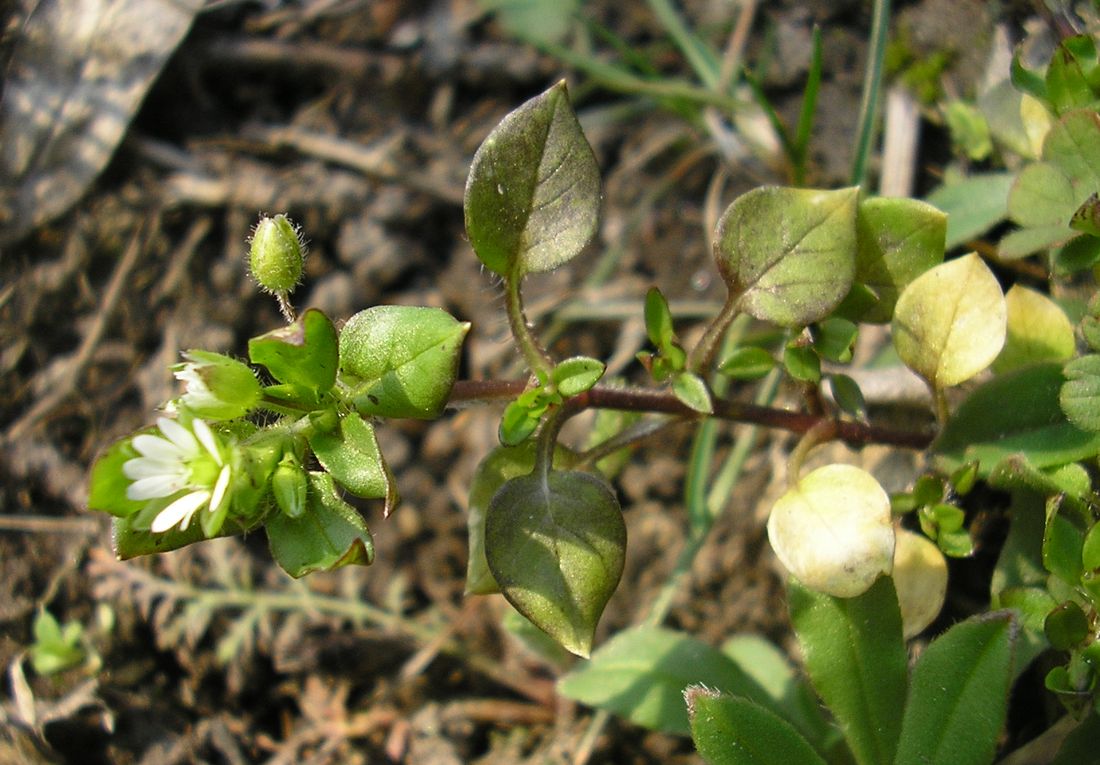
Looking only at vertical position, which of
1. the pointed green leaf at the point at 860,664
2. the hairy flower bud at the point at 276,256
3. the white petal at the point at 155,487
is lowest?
the pointed green leaf at the point at 860,664

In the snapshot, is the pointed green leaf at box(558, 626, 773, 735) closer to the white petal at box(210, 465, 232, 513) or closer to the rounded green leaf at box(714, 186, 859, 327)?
the rounded green leaf at box(714, 186, 859, 327)

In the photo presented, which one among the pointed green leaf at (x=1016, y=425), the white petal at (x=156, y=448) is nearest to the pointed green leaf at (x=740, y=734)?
the pointed green leaf at (x=1016, y=425)

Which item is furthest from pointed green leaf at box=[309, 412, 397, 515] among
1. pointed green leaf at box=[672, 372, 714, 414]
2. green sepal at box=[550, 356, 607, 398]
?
pointed green leaf at box=[672, 372, 714, 414]

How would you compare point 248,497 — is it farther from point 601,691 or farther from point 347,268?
point 347,268

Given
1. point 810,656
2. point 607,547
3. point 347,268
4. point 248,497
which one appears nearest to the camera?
point 248,497

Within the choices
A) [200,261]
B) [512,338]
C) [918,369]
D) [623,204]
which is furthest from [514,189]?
[200,261]

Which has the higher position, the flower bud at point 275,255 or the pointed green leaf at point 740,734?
the flower bud at point 275,255

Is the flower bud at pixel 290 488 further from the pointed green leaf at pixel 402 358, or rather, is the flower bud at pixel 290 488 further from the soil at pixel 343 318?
the soil at pixel 343 318
